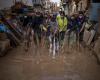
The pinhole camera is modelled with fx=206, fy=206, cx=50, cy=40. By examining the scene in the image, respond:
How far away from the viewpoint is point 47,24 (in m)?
14.5

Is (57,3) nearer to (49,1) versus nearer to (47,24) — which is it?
(49,1)

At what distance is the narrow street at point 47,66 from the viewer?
7.84m

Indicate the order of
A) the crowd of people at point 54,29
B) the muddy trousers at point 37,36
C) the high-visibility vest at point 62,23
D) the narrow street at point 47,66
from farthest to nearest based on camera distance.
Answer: the muddy trousers at point 37,36, the crowd of people at point 54,29, the high-visibility vest at point 62,23, the narrow street at point 47,66

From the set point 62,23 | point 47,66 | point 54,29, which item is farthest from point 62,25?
point 47,66

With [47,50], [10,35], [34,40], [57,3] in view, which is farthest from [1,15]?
[57,3]

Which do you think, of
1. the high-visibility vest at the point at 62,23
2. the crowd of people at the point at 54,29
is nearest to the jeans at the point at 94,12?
the crowd of people at the point at 54,29

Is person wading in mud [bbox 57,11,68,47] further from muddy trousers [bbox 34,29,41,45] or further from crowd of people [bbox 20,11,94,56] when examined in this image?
muddy trousers [bbox 34,29,41,45]

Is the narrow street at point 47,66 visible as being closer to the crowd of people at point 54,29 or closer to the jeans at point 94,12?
the crowd of people at point 54,29

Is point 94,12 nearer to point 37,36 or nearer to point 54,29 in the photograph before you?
point 54,29

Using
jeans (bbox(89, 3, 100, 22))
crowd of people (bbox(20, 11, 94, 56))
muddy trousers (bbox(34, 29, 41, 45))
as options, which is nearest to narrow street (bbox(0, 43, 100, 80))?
crowd of people (bbox(20, 11, 94, 56))

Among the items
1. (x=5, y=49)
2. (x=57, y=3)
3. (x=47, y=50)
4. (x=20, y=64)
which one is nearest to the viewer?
(x=20, y=64)

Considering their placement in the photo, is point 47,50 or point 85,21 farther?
point 85,21

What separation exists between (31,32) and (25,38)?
2.08ft

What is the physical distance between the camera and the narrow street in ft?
25.7
